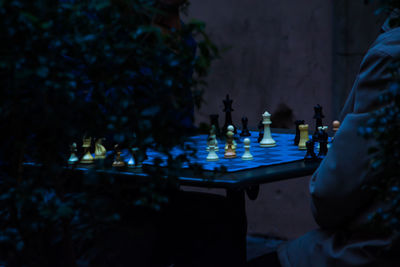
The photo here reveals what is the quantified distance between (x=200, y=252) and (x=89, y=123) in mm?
1601

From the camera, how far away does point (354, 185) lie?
191 cm

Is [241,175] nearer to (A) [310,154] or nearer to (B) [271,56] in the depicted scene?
(A) [310,154]

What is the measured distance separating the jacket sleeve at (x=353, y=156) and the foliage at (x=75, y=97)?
1.92 ft

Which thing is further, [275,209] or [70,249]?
[275,209]

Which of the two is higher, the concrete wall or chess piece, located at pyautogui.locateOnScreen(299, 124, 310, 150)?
the concrete wall

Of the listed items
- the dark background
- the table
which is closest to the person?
the table

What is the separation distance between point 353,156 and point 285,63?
129 inches

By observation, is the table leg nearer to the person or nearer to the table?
the table

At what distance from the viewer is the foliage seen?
141cm

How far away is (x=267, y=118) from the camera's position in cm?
330

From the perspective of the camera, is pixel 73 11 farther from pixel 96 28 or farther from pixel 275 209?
pixel 275 209

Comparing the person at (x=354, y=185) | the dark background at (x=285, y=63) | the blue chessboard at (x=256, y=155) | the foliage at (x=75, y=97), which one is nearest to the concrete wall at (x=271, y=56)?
the dark background at (x=285, y=63)

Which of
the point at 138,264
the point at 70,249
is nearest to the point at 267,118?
the point at 138,264

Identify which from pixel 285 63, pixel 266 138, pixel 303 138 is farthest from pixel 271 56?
pixel 303 138
